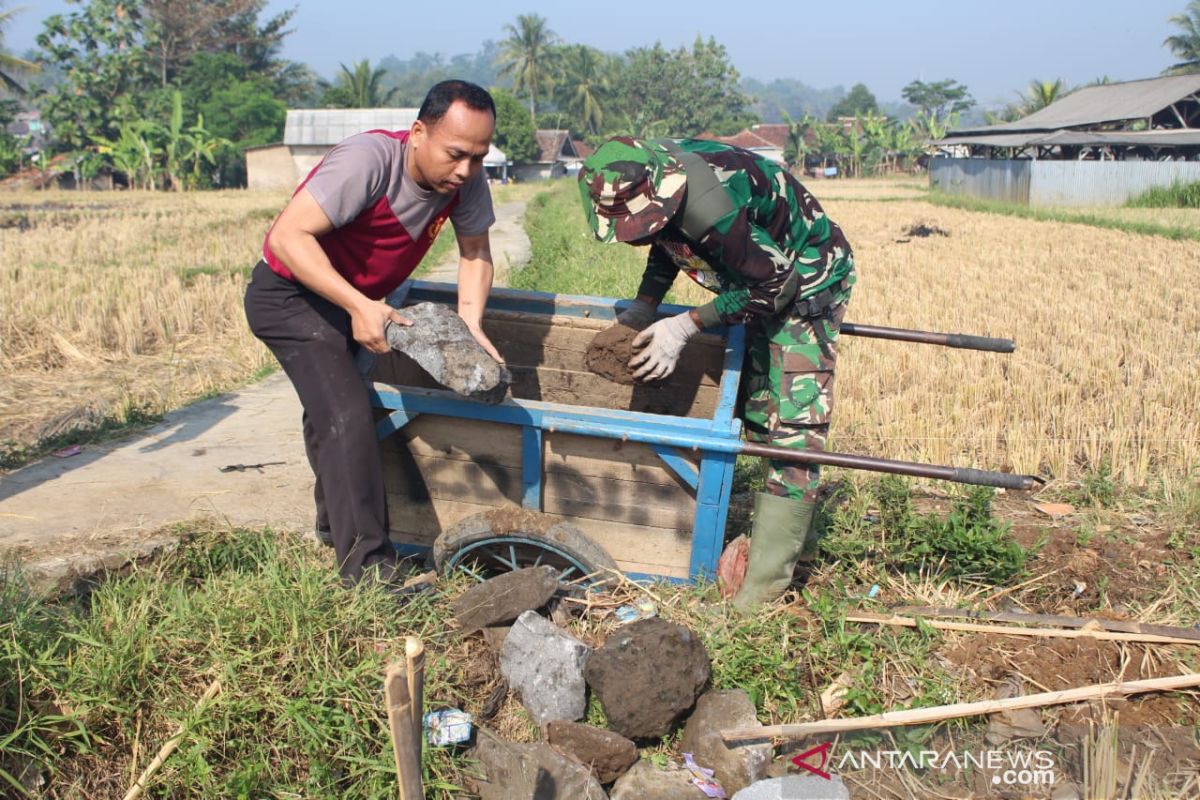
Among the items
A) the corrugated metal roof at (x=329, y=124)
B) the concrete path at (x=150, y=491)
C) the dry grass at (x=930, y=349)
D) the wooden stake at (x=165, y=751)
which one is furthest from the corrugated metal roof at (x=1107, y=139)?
the wooden stake at (x=165, y=751)

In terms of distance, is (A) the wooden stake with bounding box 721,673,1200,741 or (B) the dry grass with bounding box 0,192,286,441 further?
(B) the dry grass with bounding box 0,192,286,441

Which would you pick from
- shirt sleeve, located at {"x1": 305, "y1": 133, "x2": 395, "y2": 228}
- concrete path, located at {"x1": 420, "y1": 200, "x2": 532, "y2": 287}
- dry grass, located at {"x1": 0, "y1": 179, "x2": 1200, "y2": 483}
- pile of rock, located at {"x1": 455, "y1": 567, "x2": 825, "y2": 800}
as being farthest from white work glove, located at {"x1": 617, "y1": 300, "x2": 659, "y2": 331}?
concrete path, located at {"x1": 420, "y1": 200, "x2": 532, "y2": 287}

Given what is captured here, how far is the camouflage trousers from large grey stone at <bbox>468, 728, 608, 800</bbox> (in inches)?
52.1

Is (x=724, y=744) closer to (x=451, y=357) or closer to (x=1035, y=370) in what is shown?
(x=451, y=357)

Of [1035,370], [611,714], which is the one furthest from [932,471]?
[1035,370]

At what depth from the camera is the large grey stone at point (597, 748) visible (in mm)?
2736

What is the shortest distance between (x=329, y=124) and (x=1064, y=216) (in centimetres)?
3630

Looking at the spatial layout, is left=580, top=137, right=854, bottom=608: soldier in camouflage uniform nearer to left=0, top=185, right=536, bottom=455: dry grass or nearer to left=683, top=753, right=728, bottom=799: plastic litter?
left=683, top=753, right=728, bottom=799: plastic litter

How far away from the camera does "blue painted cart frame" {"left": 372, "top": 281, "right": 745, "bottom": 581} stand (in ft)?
10.2

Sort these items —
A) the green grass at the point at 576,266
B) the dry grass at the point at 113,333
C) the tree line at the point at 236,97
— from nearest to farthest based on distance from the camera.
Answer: the dry grass at the point at 113,333, the green grass at the point at 576,266, the tree line at the point at 236,97

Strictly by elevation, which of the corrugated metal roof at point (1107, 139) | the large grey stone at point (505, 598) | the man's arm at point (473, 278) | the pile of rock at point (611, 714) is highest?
the corrugated metal roof at point (1107, 139)

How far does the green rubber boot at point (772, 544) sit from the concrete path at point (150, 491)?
6.56 feet

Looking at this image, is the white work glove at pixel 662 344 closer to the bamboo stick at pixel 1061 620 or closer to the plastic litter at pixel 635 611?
the plastic litter at pixel 635 611

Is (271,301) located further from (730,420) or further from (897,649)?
(897,649)
